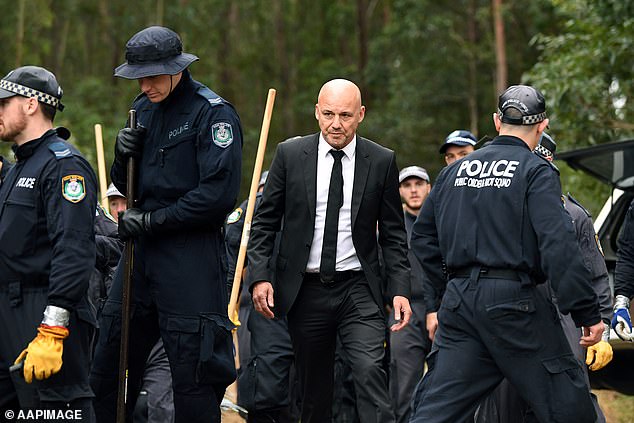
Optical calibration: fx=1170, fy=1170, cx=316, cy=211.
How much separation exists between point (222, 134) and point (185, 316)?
0.95 meters

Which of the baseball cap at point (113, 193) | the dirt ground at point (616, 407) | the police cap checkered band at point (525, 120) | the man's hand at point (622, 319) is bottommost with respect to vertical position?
the dirt ground at point (616, 407)

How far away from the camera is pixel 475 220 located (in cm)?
583

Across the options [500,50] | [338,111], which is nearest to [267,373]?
[338,111]

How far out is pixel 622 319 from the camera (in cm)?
733

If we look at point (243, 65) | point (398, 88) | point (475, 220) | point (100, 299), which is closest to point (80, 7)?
point (243, 65)

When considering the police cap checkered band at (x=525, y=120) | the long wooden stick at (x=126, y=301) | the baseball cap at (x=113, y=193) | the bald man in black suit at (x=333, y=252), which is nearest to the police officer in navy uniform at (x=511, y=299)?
the police cap checkered band at (x=525, y=120)

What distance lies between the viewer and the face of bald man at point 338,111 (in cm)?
697

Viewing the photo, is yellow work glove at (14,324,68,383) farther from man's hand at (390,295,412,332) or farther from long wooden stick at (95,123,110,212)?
long wooden stick at (95,123,110,212)

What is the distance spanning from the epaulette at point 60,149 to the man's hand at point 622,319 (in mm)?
3629

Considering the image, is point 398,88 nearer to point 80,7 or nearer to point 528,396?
point 80,7

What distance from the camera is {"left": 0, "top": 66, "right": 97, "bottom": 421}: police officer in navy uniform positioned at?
5441 millimetres

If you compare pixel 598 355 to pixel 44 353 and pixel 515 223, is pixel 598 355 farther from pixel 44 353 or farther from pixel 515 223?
pixel 44 353

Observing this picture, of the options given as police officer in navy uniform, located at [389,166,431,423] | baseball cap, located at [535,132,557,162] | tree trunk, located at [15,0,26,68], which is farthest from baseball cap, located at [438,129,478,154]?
tree trunk, located at [15,0,26,68]

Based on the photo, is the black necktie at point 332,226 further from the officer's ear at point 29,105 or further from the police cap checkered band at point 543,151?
the officer's ear at point 29,105
